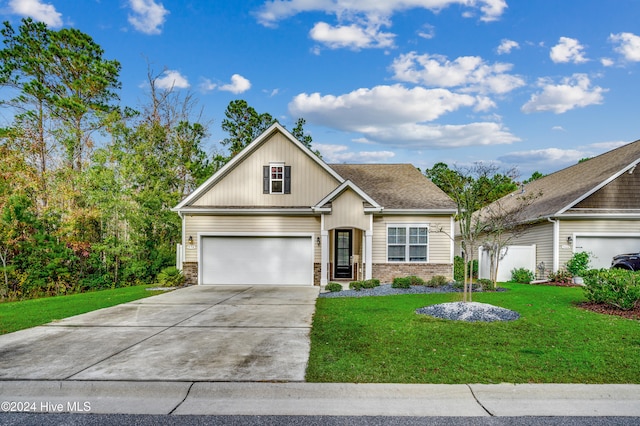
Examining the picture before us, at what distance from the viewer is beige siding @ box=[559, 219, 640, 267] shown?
1511 centimetres

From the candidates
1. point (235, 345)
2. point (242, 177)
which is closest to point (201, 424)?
point (235, 345)

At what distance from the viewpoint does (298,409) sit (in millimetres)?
3945

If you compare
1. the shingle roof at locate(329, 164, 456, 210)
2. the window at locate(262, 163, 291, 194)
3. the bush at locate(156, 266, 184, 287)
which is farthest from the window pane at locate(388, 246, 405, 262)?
the bush at locate(156, 266, 184, 287)

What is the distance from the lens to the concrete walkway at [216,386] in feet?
13.0

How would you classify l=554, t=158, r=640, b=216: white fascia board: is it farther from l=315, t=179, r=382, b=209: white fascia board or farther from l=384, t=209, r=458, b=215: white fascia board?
l=315, t=179, r=382, b=209: white fascia board

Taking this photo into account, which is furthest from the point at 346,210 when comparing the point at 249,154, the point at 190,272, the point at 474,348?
the point at 474,348

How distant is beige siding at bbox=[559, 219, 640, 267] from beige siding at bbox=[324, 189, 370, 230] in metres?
8.31

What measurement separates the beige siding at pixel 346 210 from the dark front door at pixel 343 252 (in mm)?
1896

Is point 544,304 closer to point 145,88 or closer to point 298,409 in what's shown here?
point 298,409

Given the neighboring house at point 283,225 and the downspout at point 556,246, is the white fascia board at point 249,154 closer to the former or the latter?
the neighboring house at point 283,225

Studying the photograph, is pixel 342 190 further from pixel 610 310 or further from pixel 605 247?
pixel 605 247

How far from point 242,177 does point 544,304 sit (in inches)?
455

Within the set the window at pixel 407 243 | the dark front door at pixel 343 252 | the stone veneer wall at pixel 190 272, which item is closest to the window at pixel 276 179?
the dark front door at pixel 343 252

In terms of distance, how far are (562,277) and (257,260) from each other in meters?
12.2
